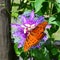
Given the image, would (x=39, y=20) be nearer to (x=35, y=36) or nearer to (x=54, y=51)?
(x=35, y=36)

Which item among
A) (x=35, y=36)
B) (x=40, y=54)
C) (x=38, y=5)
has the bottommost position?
(x=40, y=54)

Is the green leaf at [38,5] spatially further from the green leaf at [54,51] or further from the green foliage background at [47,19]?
the green leaf at [54,51]

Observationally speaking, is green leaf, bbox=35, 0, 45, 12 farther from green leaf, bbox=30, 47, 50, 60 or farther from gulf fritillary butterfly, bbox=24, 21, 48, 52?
green leaf, bbox=30, 47, 50, 60

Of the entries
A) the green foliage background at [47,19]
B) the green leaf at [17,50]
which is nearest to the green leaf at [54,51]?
the green foliage background at [47,19]

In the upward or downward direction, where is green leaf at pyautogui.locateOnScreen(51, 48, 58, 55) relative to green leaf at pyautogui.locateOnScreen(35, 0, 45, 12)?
downward

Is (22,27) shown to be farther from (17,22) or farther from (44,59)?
(44,59)

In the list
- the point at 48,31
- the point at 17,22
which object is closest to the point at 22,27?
the point at 17,22

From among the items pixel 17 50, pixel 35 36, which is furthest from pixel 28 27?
pixel 17 50

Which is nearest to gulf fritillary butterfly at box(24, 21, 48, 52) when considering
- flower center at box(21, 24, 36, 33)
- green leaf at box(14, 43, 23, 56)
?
flower center at box(21, 24, 36, 33)

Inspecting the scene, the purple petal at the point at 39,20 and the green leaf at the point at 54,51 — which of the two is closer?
the purple petal at the point at 39,20
